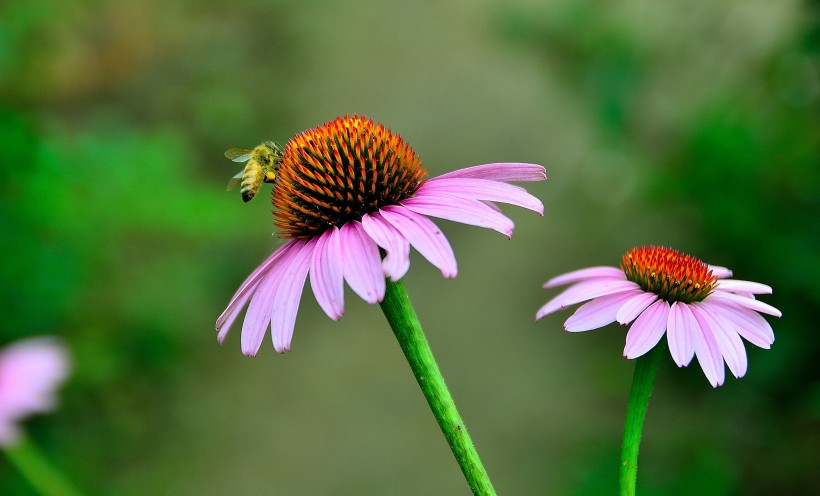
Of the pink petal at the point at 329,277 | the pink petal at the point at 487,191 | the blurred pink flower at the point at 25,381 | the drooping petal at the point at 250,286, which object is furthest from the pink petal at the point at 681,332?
the blurred pink flower at the point at 25,381

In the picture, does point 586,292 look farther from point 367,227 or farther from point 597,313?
point 367,227

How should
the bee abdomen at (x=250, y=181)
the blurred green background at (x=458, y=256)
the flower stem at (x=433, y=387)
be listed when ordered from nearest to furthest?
the flower stem at (x=433, y=387)
the bee abdomen at (x=250, y=181)
the blurred green background at (x=458, y=256)

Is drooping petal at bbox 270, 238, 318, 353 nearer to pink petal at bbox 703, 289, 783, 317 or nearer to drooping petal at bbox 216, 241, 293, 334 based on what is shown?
drooping petal at bbox 216, 241, 293, 334

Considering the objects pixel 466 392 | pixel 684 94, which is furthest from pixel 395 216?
pixel 684 94

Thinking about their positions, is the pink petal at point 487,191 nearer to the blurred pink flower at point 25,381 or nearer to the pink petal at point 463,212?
the pink petal at point 463,212

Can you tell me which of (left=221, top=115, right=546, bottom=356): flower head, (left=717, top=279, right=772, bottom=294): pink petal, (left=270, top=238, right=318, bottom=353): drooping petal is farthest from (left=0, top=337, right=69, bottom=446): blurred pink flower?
(left=717, top=279, right=772, bottom=294): pink petal

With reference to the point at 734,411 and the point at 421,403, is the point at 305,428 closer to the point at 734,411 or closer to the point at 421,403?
the point at 421,403
